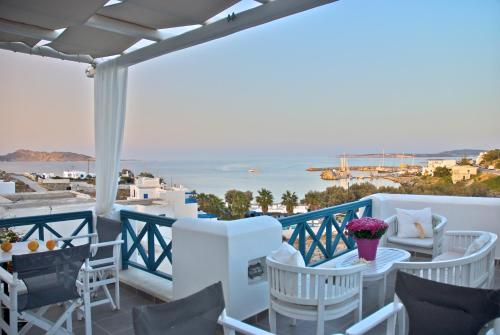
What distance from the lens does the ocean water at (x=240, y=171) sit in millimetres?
10094

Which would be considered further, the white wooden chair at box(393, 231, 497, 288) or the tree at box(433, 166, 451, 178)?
the tree at box(433, 166, 451, 178)

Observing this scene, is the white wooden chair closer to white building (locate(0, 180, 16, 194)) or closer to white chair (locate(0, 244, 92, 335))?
white chair (locate(0, 244, 92, 335))

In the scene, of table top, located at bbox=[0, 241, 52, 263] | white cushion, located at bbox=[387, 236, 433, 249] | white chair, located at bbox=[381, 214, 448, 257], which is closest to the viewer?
table top, located at bbox=[0, 241, 52, 263]

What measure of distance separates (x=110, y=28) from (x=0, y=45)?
60.3 inches

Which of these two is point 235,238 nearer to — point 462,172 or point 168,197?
point 462,172

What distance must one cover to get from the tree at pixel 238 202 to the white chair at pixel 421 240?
19.1ft

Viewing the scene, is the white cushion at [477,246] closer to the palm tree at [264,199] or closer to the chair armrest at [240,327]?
the chair armrest at [240,327]

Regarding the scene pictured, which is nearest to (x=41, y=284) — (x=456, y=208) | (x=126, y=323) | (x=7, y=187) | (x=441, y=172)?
(x=126, y=323)

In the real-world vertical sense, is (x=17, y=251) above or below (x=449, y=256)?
above

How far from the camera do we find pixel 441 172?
8.51 metres

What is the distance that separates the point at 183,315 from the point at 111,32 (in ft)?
11.5

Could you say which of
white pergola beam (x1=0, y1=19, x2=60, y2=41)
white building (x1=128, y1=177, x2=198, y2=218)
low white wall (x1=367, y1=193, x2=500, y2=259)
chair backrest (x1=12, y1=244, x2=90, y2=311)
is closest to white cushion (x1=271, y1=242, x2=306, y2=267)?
chair backrest (x1=12, y1=244, x2=90, y2=311)

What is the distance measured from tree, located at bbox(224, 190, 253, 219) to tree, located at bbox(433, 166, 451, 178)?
4931 millimetres

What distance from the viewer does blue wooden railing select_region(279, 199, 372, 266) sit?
4.48 m
